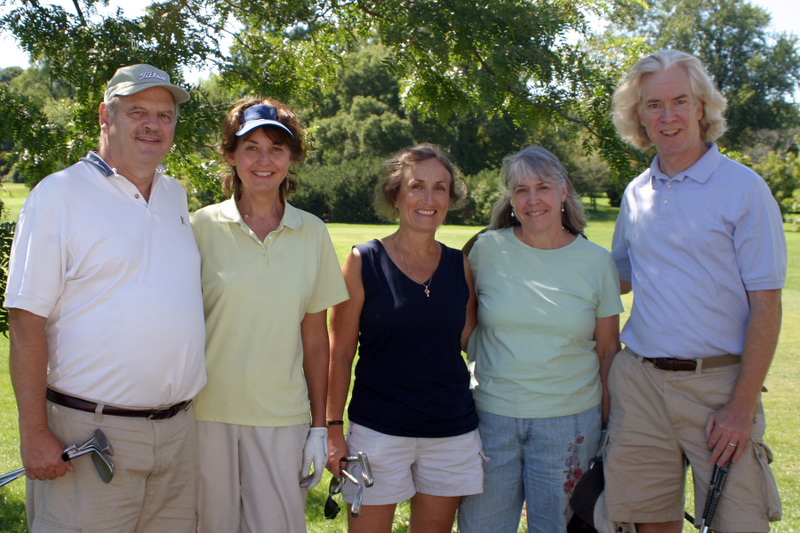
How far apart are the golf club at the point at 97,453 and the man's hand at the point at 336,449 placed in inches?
36.7

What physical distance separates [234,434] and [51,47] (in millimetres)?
2289

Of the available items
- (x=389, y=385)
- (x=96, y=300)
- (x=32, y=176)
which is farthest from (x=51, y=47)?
(x=389, y=385)

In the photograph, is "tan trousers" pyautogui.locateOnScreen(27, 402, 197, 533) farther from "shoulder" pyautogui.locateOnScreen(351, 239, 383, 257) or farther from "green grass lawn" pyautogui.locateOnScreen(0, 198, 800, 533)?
"green grass lawn" pyautogui.locateOnScreen(0, 198, 800, 533)

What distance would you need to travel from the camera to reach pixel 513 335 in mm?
3066

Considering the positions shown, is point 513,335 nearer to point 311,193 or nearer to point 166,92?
point 166,92

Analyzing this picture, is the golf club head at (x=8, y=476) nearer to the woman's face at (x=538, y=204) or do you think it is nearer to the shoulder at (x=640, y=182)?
the woman's face at (x=538, y=204)

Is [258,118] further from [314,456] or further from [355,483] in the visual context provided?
[355,483]

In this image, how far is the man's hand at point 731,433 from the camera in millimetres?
2668

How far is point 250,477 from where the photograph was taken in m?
2.76

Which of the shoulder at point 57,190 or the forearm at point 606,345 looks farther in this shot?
the forearm at point 606,345

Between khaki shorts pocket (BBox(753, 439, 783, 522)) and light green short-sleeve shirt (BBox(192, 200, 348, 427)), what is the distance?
6.22 feet

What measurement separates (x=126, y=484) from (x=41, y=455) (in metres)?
0.34

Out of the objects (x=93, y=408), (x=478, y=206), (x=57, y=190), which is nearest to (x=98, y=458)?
(x=93, y=408)

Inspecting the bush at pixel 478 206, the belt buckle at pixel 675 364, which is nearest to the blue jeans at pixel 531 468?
the belt buckle at pixel 675 364
